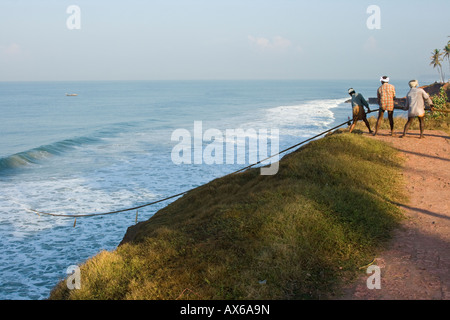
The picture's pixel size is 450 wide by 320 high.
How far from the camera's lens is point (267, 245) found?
21.3 ft

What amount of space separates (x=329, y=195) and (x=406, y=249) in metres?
2.09

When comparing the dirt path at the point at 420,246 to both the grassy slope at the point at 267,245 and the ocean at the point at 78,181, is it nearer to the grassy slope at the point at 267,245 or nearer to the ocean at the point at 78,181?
the grassy slope at the point at 267,245

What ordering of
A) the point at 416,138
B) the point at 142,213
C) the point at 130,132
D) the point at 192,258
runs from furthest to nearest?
the point at 130,132 < the point at 142,213 < the point at 416,138 < the point at 192,258

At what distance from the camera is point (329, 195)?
27.7 feet

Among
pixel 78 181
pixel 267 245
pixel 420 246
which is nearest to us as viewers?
pixel 267 245

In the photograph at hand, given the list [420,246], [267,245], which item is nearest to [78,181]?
[267,245]

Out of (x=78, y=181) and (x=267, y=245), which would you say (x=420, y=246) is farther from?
(x=78, y=181)

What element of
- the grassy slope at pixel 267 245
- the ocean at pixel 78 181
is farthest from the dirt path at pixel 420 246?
the ocean at pixel 78 181

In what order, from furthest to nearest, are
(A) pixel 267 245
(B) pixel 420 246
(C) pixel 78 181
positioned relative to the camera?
1. (C) pixel 78 181
2. (B) pixel 420 246
3. (A) pixel 267 245

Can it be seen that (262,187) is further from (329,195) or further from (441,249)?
(441,249)

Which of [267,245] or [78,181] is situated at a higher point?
[267,245]

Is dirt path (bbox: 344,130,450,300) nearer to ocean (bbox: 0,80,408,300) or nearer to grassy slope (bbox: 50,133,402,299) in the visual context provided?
grassy slope (bbox: 50,133,402,299)

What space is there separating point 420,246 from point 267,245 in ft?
8.43
